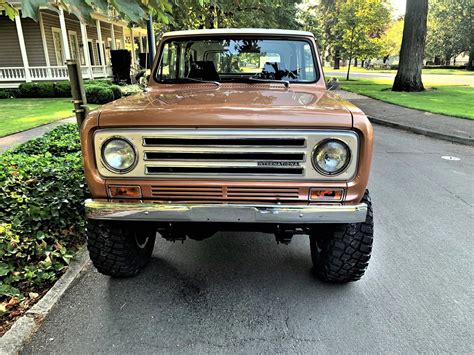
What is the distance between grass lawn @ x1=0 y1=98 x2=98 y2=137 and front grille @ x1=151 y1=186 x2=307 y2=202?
7.21m

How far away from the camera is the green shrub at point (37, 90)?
16.3 m

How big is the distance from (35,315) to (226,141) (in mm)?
1810

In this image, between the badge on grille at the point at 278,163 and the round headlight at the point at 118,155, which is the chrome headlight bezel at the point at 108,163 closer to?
the round headlight at the point at 118,155

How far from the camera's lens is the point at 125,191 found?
103 inches

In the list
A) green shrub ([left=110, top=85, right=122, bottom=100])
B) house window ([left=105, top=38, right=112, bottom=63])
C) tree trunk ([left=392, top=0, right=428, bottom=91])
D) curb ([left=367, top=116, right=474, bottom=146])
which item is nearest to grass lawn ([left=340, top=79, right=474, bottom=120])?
tree trunk ([left=392, top=0, right=428, bottom=91])

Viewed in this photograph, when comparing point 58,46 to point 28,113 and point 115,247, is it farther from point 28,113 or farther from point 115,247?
point 115,247

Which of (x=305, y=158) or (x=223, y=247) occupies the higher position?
(x=305, y=158)

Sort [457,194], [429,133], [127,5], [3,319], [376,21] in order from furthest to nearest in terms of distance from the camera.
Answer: [376,21] → [429,133] → [457,194] → [3,319] → [127,5]

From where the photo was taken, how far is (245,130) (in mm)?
2438

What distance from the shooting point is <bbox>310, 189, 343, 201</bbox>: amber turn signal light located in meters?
2.53

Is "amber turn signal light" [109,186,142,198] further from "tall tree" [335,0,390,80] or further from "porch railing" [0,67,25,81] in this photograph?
"tall tree" [335,0,390,80]

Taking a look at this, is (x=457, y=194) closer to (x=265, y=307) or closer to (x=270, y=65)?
(x=270, y=65)

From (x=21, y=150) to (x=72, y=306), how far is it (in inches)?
131

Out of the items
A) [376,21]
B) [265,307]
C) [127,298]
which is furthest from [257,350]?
[376,21]
